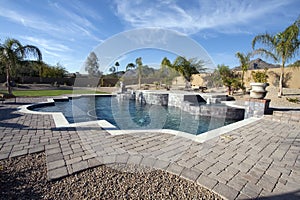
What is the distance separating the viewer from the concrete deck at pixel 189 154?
202 cm

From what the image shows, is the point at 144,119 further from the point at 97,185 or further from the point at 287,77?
the point at 287,77

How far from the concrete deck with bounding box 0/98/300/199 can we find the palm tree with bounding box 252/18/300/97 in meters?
8.54

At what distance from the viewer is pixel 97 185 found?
1908 mm

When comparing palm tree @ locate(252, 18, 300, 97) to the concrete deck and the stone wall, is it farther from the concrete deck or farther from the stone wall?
the concrete deck

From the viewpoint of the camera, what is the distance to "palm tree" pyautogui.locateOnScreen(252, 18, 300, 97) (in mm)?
9328

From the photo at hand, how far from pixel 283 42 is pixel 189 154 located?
1187 cm

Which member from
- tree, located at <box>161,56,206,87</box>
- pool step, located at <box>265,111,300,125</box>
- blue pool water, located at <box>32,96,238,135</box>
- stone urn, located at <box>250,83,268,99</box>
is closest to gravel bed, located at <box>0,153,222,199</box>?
blue pool water, located at <box>32,96,238,135</box>

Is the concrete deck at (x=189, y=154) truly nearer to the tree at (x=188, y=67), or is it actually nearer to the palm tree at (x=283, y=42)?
the palm tree at (x=283, y=42)

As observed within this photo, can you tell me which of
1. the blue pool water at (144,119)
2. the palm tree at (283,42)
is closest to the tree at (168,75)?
the palm tree at (283,42)

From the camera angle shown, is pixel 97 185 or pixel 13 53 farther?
pixel 13 53

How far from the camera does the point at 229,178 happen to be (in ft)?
6.88

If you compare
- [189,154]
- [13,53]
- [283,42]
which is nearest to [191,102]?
[283,42]

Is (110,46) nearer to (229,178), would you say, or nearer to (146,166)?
(146,166)

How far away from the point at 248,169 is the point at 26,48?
13585mm
